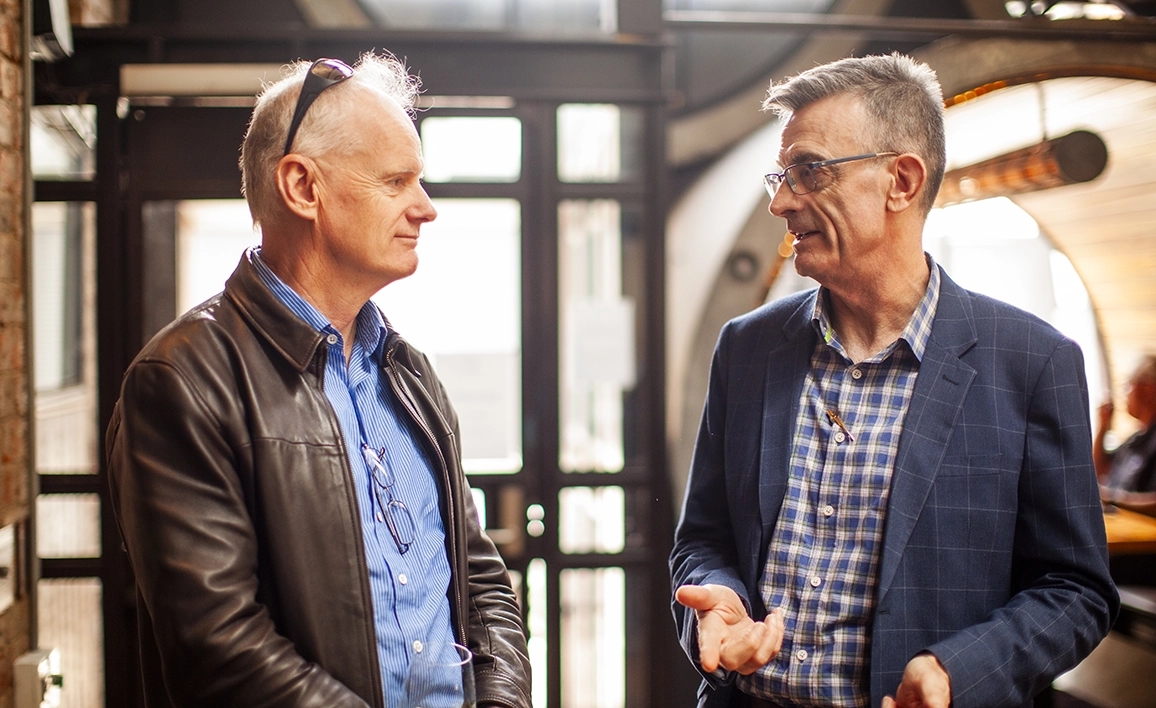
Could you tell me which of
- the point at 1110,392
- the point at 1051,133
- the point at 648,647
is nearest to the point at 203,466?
the point at 648,647

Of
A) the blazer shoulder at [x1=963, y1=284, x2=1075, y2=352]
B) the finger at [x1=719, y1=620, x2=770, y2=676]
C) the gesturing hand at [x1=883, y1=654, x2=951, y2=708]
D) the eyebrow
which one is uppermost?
the eyebrow

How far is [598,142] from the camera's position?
351 centimetres

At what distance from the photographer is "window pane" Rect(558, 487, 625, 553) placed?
3.52 metres

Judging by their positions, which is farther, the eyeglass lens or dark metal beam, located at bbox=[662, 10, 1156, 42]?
dark metal beam, located at bbox=[662, 10, 1156, 42]

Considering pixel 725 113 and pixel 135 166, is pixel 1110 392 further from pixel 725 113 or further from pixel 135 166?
Answer: pixel 135 166

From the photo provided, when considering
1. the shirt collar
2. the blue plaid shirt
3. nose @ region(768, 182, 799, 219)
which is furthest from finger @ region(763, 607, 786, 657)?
the shirt collar

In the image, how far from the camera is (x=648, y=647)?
11.6 ft

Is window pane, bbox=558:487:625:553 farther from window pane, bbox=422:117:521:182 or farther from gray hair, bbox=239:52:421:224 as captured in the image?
gray hair, bbox=239:52:421:224

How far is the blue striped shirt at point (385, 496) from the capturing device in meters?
1.27

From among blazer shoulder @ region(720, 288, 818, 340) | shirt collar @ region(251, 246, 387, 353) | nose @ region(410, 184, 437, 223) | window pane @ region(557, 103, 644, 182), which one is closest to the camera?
shirt collar @ region(251, 246, 387, 353)

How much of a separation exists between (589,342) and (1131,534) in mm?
3255

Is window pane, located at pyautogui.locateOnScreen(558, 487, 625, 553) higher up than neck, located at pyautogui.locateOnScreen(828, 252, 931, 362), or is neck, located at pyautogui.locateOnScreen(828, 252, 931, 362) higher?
neck, located at pyautogui.locateOnScreen(828, 252, 931, 362)

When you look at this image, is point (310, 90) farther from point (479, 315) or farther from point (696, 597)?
point (479, 315)

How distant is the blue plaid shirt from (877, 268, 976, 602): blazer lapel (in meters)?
0.03
